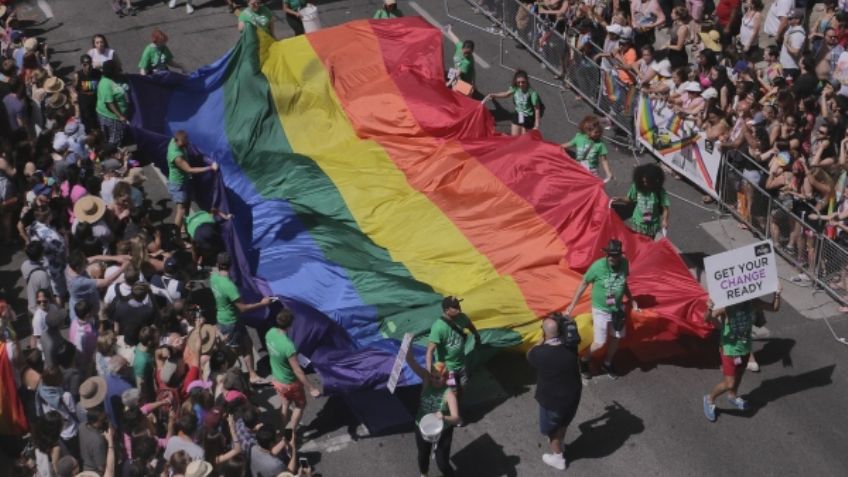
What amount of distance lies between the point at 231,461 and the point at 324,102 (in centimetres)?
764

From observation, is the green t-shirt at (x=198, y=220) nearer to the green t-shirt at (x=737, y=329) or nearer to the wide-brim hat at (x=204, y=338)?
the wide-brim hat at (x=204, y=338)

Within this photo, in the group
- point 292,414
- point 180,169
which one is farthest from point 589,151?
point 292,414

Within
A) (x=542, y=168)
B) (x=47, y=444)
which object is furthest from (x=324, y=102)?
(x=47, y=444)

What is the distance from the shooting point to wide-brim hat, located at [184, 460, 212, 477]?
967 cm

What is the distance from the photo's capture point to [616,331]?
1228cm

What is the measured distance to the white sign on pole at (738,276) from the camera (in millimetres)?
11312

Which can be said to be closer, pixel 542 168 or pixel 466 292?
pixel 466 292

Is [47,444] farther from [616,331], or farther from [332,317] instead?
[616,331]

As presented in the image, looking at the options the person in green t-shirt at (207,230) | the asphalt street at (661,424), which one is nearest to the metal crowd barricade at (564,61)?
the asphalt street at (661,424)

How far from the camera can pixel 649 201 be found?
527 inches

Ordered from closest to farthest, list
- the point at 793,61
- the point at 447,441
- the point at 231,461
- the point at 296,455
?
the point at 231,461, the point at 447,441, the point at 296,455, the point at 793,61

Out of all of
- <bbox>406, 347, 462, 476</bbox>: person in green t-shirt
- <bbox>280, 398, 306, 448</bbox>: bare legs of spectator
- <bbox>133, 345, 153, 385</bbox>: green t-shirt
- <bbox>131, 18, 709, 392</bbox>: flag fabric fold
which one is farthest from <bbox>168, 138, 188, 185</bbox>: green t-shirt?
<bbox>406, 347, 462, 476</bbox>: person in green t-shirt

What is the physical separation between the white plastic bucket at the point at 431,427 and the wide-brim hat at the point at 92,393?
114 inches

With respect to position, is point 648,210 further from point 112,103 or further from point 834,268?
point 112,103
